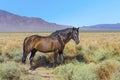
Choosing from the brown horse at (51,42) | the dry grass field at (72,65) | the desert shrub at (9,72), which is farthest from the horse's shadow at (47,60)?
the desert shrub at (9,72)

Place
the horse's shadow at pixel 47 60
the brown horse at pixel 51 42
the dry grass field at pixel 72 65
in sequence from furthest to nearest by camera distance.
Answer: the horse's shadow at pixel 47 60 → the brown horse at pixel 51 42 → the dry grass field at pixel 72 65

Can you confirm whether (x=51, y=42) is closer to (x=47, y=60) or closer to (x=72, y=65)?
(x=47, y=60)

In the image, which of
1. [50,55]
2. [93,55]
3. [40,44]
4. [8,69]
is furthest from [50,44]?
[8,69]

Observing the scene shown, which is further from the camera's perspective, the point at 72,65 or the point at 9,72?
the point at 72,65

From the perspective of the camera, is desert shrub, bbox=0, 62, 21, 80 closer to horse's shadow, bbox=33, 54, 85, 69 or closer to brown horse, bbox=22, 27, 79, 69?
brown horse, bbox=22, 27, 79, 69

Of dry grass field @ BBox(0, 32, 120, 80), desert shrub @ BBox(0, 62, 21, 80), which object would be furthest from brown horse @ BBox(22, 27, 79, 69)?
desert shrub @ BBox(0, 62, 21, 80)

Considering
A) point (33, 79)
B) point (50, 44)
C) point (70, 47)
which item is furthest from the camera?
point (70, 47)

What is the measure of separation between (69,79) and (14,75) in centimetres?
164

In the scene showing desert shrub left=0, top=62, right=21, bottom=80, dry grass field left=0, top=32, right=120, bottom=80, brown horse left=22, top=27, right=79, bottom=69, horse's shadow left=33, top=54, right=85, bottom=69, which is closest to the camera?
dry grass field left=0, top=32, right=120, bottom=80

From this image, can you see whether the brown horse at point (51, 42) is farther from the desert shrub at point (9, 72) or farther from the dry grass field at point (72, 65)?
the desert shrub at point (9, 72)

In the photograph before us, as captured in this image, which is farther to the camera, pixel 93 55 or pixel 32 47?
pixel 93 55

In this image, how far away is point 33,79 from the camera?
28.9 ft

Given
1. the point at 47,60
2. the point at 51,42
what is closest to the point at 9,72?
the point at 51,42

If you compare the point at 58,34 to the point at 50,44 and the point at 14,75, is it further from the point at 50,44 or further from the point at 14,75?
the point at 14,75
